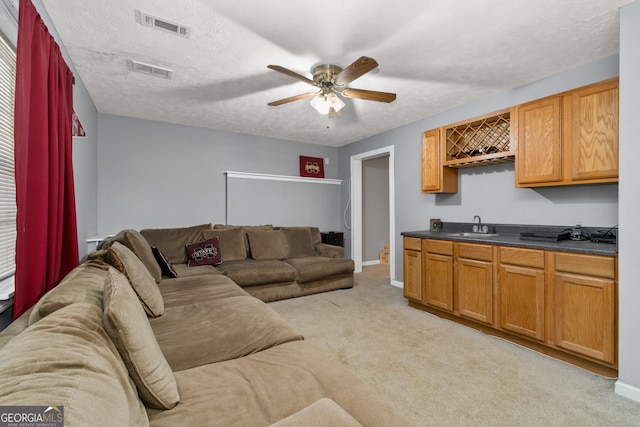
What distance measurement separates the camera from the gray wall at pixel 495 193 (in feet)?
8.54

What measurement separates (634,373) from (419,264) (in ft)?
6.07

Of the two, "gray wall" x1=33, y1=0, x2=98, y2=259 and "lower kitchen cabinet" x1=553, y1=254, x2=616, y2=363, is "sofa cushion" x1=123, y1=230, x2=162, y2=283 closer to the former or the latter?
"gray wall" x1=33, y1=0, x2=98, y2=259

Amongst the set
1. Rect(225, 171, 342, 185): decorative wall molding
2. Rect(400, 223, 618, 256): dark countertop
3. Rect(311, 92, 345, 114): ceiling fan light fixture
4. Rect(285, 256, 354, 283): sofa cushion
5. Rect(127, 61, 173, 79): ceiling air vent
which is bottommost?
Rect(285, 256, 354, 283): sofa cushion

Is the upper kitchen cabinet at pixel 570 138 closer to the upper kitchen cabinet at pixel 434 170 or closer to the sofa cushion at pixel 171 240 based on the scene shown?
the upper kitchen cabinet at pixel 434 170

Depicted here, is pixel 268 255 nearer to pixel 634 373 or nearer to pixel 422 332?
pixel 422 332

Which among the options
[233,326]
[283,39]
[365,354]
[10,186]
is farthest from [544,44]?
[10,186]

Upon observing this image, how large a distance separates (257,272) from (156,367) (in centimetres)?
266

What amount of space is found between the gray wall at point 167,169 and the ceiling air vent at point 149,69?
5.59 ft

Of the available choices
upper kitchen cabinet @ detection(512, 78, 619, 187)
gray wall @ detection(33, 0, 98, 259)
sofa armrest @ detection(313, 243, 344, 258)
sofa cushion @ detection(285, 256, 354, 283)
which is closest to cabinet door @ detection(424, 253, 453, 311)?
upper kitchen cabinet @ detection(512, 78, 619, 187)

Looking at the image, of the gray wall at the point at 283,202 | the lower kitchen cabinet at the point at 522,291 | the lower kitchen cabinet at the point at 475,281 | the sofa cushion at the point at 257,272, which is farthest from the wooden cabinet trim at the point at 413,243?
the gray wall at the point at 283,202

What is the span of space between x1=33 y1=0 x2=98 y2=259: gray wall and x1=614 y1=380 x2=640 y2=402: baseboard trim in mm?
4444

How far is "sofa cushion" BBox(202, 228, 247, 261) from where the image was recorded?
13.3 ft

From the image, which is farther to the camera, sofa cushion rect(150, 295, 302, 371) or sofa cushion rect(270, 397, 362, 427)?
sofa cushion rect(150, 295, 302, 371)

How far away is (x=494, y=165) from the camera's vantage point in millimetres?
3359
